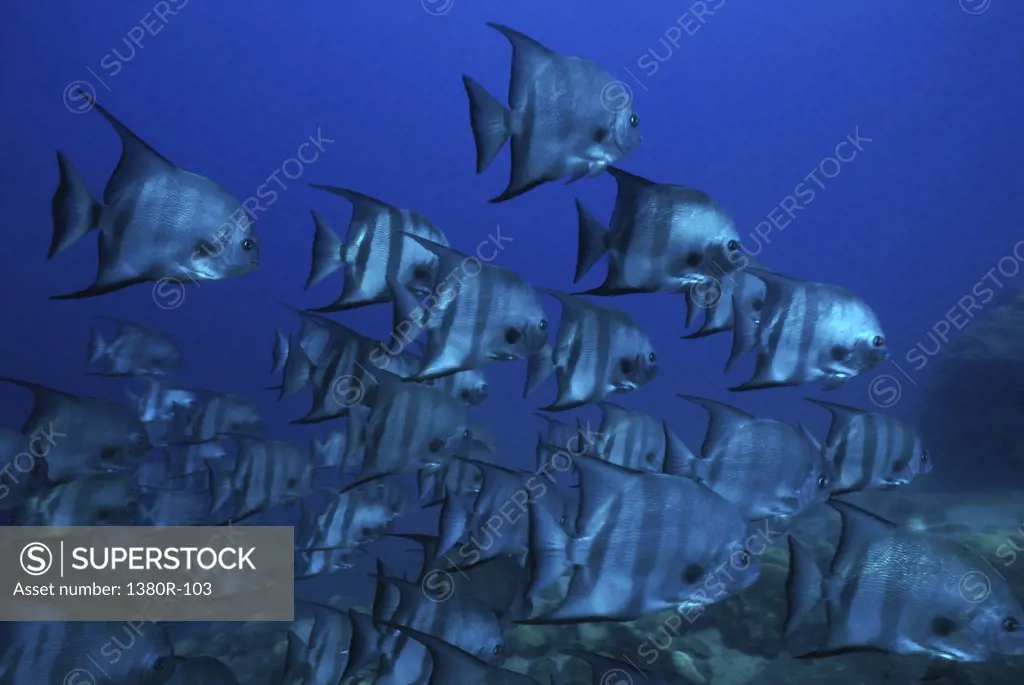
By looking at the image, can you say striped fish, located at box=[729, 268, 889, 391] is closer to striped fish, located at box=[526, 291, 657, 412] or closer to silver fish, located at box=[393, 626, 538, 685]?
striped fish, located at box=[526, 291, 657, 412]

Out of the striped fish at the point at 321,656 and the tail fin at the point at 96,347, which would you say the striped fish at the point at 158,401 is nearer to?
the tail fin at the point at 96,347

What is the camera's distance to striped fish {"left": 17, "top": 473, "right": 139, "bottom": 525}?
398cm

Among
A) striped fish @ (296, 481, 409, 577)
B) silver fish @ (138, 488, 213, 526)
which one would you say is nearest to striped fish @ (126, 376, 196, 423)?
silver fish @ (138, 488, 213, 526)

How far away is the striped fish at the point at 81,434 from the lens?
375 cm

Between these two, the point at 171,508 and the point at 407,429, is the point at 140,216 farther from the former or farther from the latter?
the point at 171,508

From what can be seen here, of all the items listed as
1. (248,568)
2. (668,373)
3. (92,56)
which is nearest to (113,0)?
(92,56)

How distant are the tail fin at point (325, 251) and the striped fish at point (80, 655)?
1.99 meters

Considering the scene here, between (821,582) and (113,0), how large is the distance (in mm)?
34633

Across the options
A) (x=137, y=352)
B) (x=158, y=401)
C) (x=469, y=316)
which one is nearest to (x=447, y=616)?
(x=469, y=316)

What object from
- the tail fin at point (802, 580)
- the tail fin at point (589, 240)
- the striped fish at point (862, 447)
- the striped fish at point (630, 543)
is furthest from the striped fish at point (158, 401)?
the tail fin at point (802, 580)

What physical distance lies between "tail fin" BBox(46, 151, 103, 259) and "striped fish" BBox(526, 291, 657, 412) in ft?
6.81

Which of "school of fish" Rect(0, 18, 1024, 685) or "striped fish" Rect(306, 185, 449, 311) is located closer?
"school of fish" Rect(0, 18, 1024, 685)

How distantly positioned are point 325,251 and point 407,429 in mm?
1045

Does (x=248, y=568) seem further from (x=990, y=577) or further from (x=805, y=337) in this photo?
(x=990, y=577)
